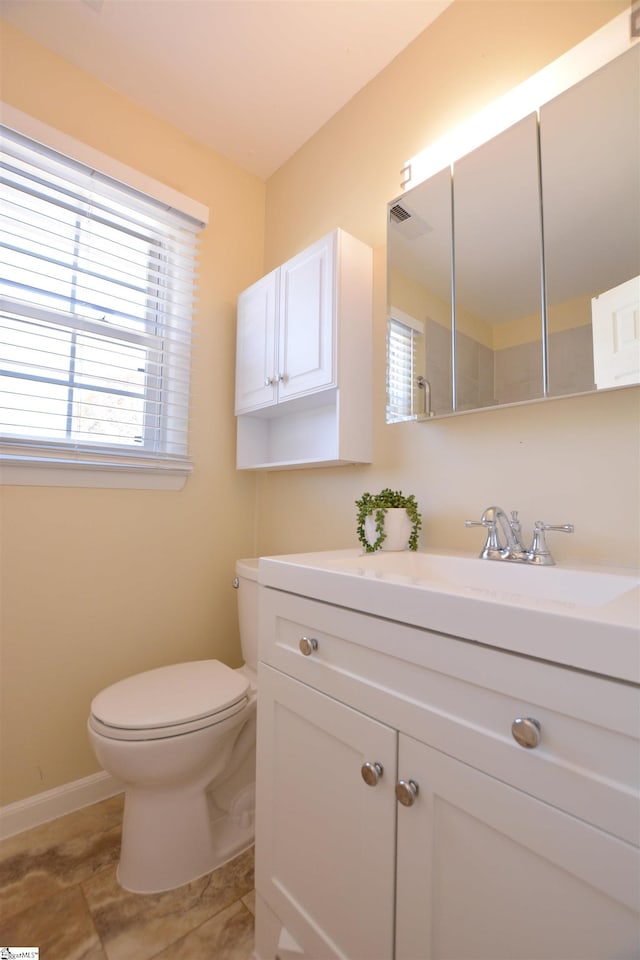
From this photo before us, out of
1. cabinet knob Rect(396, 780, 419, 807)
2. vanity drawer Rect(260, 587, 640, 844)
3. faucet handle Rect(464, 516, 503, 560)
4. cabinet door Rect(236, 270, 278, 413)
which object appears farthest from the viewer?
cabinet door Rect(236, 270, 278, 413)

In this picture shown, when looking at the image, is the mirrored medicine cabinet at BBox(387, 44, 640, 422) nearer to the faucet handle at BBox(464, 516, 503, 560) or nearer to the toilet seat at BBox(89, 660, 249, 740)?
the faucet handle at BBox(464, 516, 503, 560)

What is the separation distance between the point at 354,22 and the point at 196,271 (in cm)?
99

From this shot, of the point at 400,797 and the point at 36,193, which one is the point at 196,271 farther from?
the point at 400,797

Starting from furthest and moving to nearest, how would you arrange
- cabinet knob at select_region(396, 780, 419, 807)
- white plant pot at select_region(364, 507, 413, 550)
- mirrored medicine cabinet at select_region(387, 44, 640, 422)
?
white plant pot at select_region(364, 507, 413, 550)
mirrored medicine cabinet at select_region(387, 44, 640, 422)
cabinet knob at select_region(396, 780, 419, 807)

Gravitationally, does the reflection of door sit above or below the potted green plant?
above

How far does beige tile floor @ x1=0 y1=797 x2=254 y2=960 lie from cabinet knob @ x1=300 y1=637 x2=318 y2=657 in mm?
758

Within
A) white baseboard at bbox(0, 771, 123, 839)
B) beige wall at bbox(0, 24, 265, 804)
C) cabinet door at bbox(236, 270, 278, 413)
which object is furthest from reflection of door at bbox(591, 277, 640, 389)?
white baseboard at bbox(0, 771, 123, 839)

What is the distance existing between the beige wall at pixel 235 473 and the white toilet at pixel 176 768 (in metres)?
0.37

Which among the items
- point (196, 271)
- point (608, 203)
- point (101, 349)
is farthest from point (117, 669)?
point (608, 203)

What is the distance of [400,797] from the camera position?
691 mm

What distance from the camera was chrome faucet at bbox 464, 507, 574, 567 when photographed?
997 mm

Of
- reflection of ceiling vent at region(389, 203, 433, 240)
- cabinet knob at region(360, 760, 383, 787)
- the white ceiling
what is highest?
the white ceiling

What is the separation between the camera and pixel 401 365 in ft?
4.54

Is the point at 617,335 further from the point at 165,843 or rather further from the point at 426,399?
the point at 165,843
